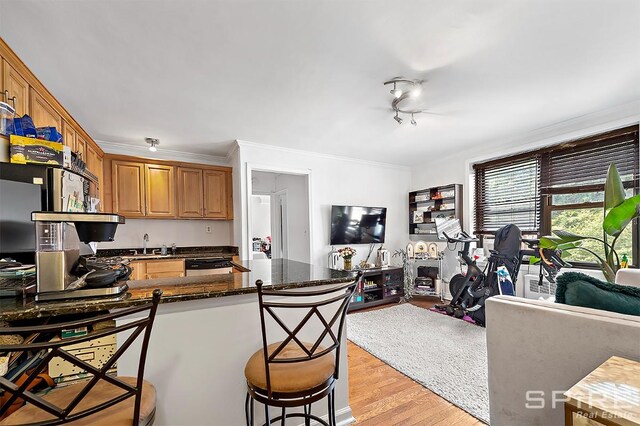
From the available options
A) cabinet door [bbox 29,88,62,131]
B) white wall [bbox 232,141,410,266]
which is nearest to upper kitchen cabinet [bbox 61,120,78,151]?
cabinet door [bbox 29,88,62,131]

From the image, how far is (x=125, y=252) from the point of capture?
400cm

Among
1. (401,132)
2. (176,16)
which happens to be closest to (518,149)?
(401,132)

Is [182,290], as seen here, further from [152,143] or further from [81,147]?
[152,143]

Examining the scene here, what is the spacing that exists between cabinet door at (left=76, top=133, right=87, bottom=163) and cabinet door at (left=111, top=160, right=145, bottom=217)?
0.55 meters

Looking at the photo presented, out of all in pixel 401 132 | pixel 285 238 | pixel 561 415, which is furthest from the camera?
pixel 285 238

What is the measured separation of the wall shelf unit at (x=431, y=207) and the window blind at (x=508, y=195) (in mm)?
301

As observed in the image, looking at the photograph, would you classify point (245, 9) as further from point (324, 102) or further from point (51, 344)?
point (51, 344)

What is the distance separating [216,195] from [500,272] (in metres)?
4.07

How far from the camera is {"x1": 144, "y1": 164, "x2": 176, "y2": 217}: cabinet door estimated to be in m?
3.96

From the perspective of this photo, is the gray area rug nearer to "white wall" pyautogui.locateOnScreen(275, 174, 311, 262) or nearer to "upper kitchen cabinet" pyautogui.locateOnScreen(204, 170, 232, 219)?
"white wall" pyautogui.locateOnScreen(275, 174, 311, 262)

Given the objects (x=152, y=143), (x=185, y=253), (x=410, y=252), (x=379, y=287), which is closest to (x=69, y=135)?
(x=152, y=143)

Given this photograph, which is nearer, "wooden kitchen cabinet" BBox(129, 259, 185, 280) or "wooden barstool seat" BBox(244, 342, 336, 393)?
"wooden barstool seat" BBox(244, 342, 336, 393)

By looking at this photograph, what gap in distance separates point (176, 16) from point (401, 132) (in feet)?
9.05

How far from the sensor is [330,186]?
472 cm
